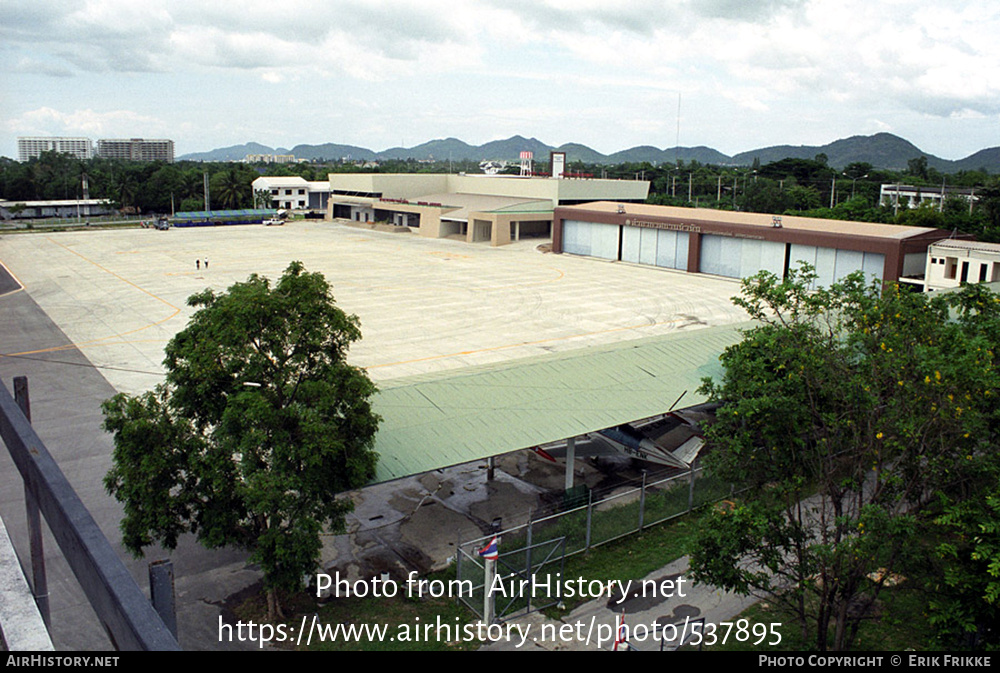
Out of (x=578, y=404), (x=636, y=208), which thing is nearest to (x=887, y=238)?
(x=636, y=208)

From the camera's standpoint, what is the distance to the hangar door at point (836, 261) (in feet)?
205

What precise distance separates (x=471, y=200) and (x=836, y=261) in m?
58.1

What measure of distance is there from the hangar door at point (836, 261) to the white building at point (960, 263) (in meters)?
3.66

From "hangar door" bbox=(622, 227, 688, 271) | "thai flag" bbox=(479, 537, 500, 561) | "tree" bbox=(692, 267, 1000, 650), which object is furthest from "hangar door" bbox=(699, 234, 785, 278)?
"thai flag" bbox=(479, 537, 500, 561)

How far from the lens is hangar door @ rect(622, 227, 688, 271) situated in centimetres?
7738

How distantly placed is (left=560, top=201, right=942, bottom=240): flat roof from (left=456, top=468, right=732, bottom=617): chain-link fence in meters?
45.1

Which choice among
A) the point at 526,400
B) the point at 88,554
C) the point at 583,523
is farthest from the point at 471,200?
the point at 88,554

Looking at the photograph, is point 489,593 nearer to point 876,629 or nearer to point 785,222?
point 876,629

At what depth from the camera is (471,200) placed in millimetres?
111625

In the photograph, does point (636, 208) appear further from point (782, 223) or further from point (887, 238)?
point (887, 238)

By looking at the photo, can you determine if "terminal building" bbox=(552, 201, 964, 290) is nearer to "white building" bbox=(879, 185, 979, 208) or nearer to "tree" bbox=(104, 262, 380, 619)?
"tree" bbox=(104, 262, 380, 619)

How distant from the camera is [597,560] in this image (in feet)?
72.2

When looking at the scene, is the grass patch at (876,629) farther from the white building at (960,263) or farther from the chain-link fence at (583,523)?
the white building at (960,263)

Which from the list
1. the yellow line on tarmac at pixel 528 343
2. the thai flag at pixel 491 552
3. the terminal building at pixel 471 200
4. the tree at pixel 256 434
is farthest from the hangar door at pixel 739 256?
the tree at pixel 256 434
